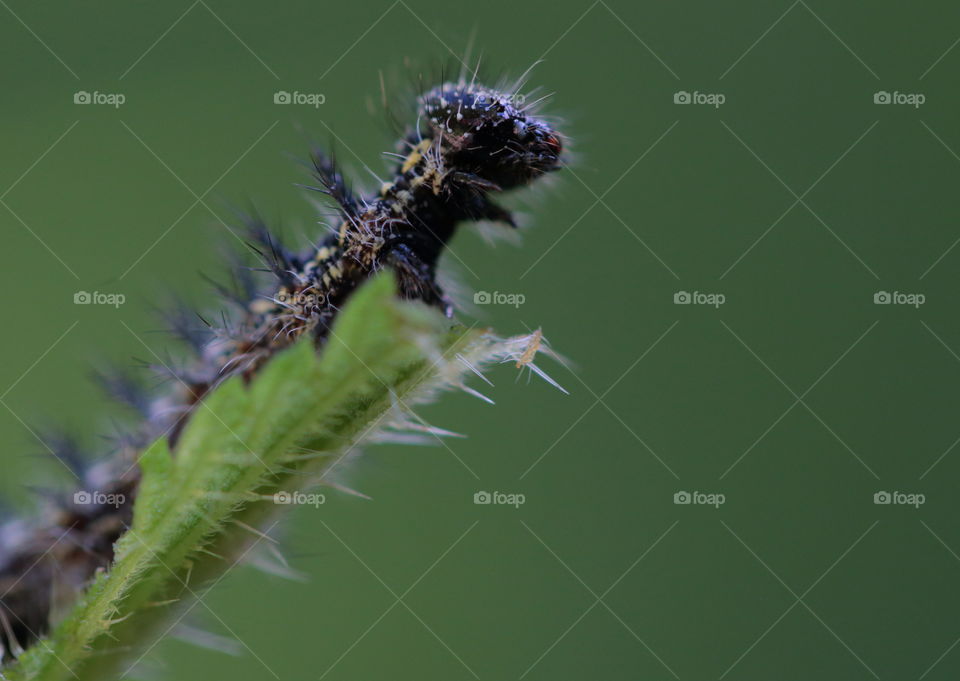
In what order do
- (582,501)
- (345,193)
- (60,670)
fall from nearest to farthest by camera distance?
1. (60,670)
2. (345,193)
3. (582,501)

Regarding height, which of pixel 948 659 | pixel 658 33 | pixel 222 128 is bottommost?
pixel 948 659

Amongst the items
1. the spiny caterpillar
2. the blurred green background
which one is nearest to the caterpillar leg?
the spiny caterpillar

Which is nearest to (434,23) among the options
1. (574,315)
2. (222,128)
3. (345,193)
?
(222,128)

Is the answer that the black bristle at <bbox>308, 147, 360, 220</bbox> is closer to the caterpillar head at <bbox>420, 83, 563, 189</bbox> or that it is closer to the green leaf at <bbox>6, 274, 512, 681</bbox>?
the caterpillar head at <bbox>420, 83, 563, 189</bbox>

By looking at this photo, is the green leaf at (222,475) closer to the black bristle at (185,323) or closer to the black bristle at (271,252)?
the black bristle at (271,252)

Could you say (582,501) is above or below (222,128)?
below

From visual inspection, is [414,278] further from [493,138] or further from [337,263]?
[493,138]

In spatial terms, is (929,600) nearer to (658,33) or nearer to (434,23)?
(658,33)

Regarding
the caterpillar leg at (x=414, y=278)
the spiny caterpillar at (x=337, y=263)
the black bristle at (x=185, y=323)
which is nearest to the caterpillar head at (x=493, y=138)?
the spiny caterpillar at (x=337, y=263)
